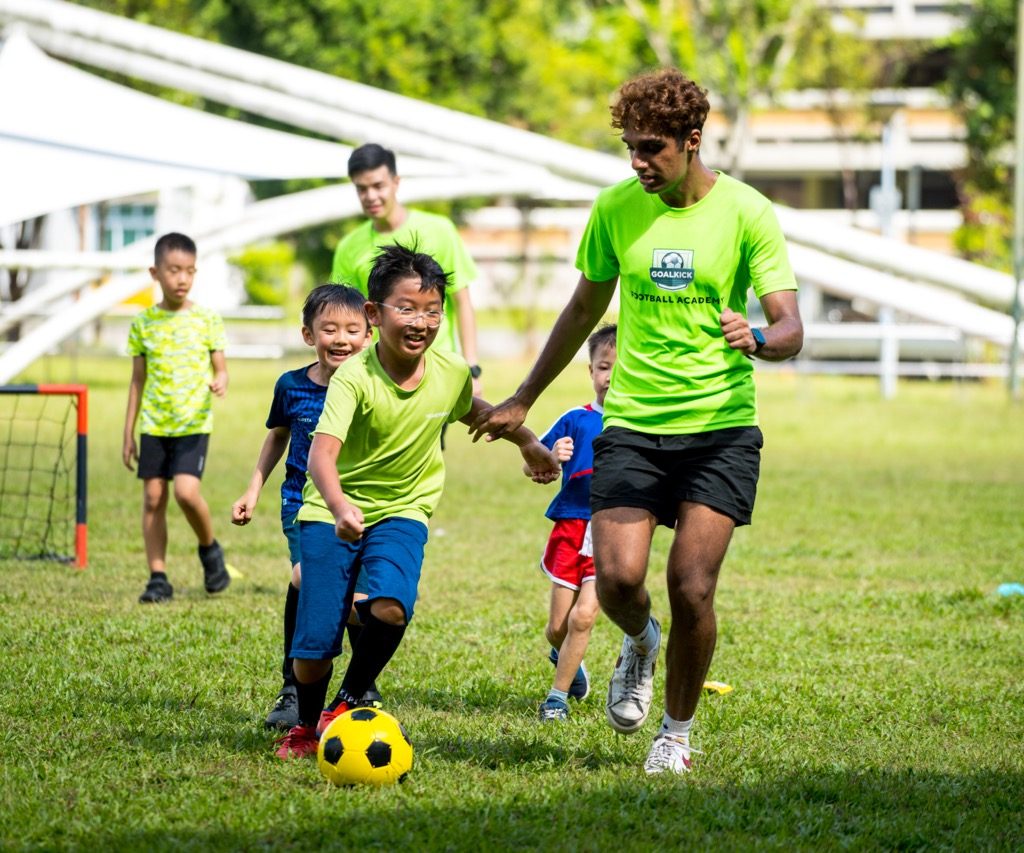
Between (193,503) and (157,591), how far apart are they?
0.55 meters

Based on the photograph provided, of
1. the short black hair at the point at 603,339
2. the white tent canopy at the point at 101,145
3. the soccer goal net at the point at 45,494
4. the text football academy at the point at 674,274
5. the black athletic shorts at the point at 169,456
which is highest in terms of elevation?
the white tent canopy at the point at 101,145

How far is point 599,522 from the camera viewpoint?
5.20 meters

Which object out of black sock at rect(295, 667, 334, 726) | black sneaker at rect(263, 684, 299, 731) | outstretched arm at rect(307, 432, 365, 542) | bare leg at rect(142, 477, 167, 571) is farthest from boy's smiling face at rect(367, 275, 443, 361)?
bare leg at rect(142, 477, 167, 571)

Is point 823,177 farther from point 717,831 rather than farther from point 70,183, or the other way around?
point 717,831

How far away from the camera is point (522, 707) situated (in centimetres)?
634

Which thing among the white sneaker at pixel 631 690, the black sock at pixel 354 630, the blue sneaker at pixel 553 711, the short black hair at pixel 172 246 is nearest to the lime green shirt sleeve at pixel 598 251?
the white sneaker at pixel 631 690

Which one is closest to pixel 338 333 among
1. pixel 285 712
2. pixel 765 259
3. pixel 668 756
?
pixel 285 712

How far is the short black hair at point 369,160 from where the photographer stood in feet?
27.5

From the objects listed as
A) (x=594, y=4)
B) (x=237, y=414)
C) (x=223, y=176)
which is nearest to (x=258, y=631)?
(x=223, y=176)

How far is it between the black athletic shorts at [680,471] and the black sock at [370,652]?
32.8 inches

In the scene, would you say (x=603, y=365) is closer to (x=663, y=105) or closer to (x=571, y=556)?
(x=571, y=556)

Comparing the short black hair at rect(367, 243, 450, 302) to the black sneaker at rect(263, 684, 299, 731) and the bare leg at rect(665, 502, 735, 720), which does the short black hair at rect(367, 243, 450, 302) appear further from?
the black sneaker at rect(263, 684, 299, 731)

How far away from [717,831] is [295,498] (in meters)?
2.33

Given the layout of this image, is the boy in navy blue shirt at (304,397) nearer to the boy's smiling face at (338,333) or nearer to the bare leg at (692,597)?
the boy's smiling face at (338,333)
